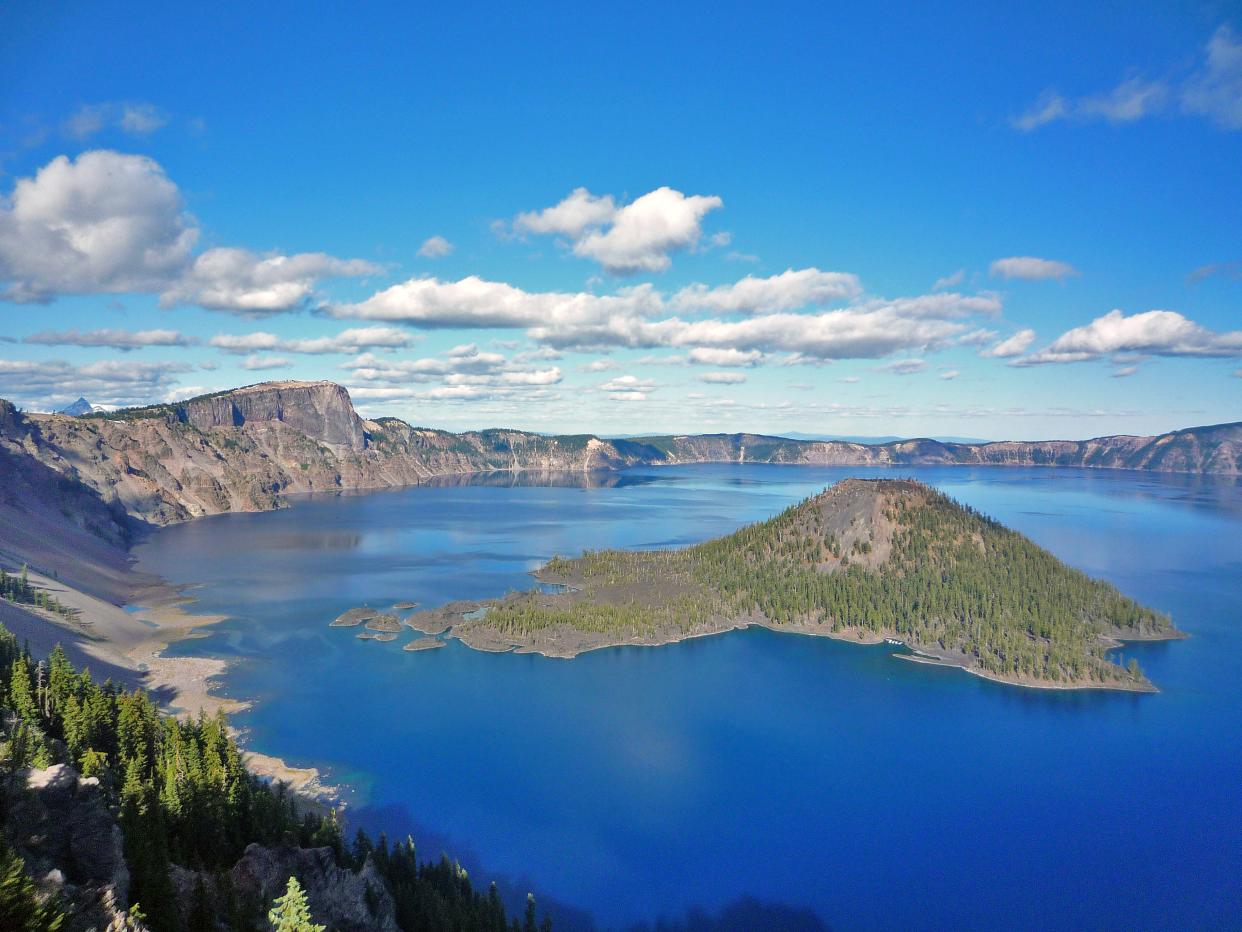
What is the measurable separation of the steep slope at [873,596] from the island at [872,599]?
1.05 feet

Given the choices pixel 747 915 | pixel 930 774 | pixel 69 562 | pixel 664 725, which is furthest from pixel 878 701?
pixel 69 562

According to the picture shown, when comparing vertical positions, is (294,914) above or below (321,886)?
above

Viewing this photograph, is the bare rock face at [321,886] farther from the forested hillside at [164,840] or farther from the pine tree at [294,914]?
the pine tree at [294,914]

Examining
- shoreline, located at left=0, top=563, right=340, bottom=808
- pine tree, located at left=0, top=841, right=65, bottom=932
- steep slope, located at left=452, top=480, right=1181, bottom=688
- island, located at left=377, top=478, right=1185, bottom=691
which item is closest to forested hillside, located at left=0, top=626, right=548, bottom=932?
pine tree, located at left=0, top=841, right=65, bottom=932

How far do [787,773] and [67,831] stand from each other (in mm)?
73727

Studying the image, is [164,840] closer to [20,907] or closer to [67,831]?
[67,831]

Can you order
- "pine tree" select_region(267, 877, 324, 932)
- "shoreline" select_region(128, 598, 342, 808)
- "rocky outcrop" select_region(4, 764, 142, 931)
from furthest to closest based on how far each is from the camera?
"shoreline" select_region(128, 598, 342, 808) < "rocky outcrop" select_region(4, 764, 142, 931) < "pine tree" select_region(267, 877, 324, 932)

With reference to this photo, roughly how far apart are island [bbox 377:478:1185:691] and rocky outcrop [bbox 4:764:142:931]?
98442 mm

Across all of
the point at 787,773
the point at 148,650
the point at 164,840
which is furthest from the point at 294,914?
the point at 148,650

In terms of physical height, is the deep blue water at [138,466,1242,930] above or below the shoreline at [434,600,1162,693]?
below

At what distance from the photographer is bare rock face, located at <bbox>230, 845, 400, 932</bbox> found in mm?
44844

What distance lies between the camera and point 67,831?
36594 mm

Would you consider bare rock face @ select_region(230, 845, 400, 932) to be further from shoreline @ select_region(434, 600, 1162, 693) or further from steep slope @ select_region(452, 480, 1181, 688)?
steep slope @ select_region(452, 480, 1181, 688)

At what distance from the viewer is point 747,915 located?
64.8 meters
